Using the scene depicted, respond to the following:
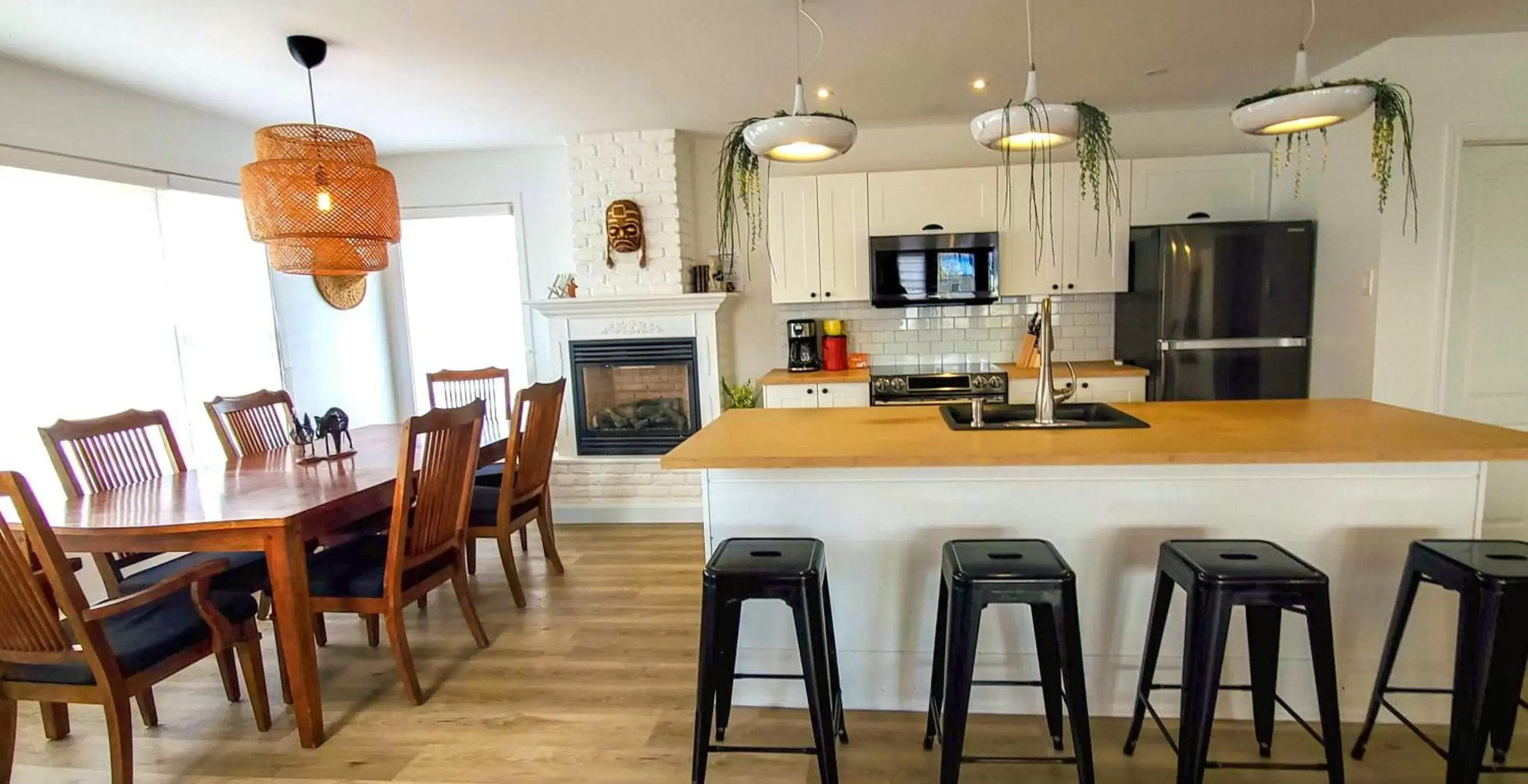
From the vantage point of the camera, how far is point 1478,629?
1663 millimetres

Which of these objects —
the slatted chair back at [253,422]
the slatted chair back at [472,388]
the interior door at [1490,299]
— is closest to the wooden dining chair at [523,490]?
the slatted chair back at [472,388]

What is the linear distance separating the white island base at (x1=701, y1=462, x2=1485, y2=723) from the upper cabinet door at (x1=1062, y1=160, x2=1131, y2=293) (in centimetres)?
228

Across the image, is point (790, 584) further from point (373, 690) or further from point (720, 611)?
point (373, 690)

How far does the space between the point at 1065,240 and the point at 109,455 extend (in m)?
4.59

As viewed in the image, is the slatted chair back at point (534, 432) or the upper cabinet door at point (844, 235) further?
the upper cabinet door at point (844, 235)

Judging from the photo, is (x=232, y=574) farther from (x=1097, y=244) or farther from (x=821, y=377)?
(x=1097, y=244)

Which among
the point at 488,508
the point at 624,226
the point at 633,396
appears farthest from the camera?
the point at 633,396

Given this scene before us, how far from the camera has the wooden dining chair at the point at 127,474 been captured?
242 cm

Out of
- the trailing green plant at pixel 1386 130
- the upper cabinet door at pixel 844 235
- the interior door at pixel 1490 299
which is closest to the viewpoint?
the trailing green plant at pixel 1386 130

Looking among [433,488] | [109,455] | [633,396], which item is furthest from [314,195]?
[633,396]

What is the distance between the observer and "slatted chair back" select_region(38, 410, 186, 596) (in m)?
2.46

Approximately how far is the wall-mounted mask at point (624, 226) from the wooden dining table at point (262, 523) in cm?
219

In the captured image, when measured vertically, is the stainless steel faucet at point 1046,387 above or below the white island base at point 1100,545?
above

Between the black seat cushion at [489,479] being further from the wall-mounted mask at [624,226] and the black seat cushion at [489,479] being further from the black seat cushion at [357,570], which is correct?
the wall-mounted mask at [624,226]
